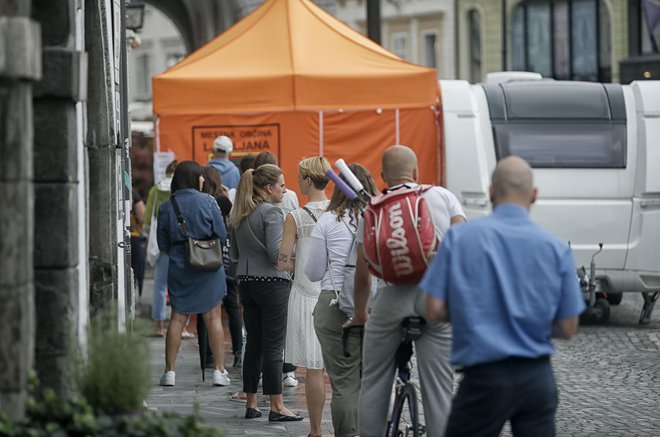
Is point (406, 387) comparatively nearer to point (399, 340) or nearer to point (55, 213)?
point (399, 340)

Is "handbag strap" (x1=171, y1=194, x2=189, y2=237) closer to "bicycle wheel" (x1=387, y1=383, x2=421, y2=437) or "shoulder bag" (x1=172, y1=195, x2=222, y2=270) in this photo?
"shoulder bag" (x1=172, y1=195, x2=222, y2=270)


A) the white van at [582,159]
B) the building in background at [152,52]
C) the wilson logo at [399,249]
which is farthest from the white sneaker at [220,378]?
the building in background at [152,52]

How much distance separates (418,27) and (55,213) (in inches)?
1925

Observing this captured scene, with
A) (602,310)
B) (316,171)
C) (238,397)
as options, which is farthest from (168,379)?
(602,310)

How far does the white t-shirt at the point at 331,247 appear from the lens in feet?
28.2

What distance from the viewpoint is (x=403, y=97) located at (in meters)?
16.5

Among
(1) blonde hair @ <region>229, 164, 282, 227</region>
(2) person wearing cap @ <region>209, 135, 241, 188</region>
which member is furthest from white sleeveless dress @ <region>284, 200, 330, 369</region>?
(2) person wearing cap @ <region>209, 135, 241, 188</region>

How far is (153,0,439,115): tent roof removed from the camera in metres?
16.5

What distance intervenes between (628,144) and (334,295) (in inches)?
349

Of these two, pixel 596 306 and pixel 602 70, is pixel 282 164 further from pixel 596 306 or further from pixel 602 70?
pixel 602 70

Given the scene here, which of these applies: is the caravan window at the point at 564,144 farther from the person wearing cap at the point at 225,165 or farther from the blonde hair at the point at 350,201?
the blonde hair at the point at 350,201

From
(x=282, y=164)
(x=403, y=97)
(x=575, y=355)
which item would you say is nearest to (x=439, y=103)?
(x=403, y=97)

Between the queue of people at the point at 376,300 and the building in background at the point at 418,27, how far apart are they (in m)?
42.0

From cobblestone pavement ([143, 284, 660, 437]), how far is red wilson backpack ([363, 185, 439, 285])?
128 centimetres
